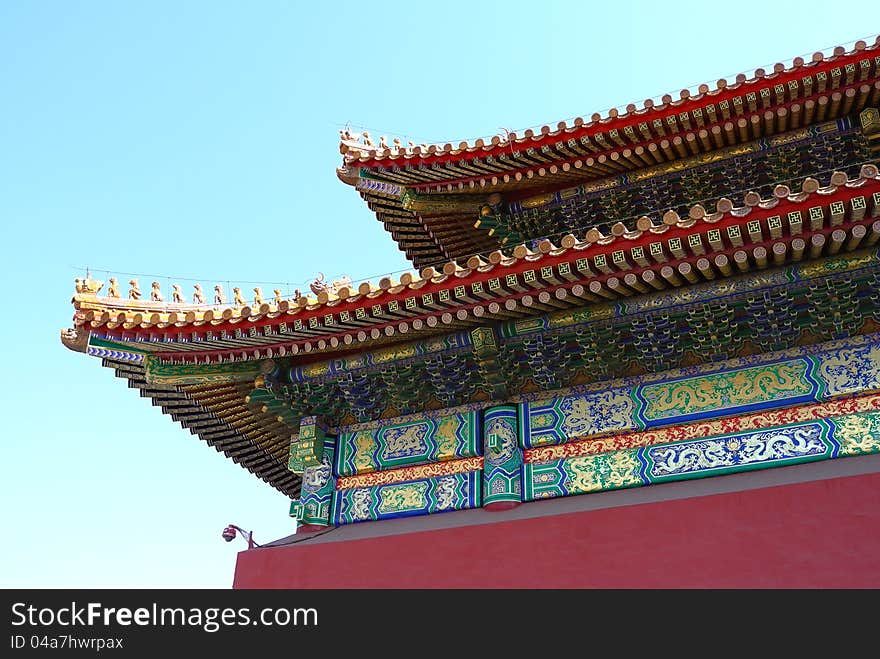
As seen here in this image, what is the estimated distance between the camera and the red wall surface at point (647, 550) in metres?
5.62

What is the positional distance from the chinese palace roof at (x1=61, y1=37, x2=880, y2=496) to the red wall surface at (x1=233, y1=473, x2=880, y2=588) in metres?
1.46

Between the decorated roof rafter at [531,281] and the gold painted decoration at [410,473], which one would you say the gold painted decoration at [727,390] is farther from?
the gold painted decoration at [410,473]

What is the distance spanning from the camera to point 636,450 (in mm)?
6883

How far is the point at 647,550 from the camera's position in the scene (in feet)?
19.9

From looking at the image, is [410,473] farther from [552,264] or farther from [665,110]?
[665,110]

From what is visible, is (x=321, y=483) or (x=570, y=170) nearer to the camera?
(x=321, y=483)

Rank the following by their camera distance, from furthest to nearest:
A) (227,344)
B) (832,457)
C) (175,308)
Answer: (175,308)
(227,344)
(832,457)

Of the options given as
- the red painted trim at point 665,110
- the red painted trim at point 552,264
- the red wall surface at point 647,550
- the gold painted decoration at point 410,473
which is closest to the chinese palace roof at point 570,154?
the red painted trim at point 665,110

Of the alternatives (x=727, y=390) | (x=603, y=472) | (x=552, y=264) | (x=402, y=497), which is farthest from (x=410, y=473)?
(x=727, y=390)

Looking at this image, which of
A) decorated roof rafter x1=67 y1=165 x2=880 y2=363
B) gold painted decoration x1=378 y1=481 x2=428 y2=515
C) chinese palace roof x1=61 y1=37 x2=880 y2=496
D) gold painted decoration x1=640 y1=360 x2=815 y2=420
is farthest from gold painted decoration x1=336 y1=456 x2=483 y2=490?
gold painted decoration x1=640 y1=360 x2=815 y2=420

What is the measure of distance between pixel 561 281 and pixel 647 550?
84.0 inches
